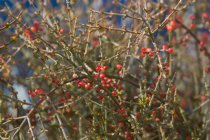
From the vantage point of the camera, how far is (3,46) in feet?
9.84

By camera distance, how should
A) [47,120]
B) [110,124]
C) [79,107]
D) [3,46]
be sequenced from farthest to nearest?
[79,107], [47,120], [110,124], [3,46]

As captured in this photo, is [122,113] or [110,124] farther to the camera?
[110,124]

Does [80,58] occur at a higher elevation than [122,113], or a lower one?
higher

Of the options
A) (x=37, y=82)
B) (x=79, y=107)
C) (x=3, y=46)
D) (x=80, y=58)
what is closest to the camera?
(x=3, y=46)

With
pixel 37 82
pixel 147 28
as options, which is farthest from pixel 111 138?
pixel 37 82

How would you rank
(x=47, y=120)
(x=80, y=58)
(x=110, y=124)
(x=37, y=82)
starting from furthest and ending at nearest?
(x=37, y=82) < (x=47, y=120) < (x=110, y=124) < (x=80, y=58)

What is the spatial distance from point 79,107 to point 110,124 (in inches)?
35.7

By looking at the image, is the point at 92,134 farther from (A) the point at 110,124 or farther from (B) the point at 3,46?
(B) the point at 3,46

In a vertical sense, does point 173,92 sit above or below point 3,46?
below

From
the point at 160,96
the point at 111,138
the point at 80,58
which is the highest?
the point at 80,58

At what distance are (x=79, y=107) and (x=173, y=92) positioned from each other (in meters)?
1.08

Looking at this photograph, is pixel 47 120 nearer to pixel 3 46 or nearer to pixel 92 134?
pixel 92 134

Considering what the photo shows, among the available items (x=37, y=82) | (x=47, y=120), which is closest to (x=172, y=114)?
(x=47, y=120)

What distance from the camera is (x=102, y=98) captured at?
10.7ft
